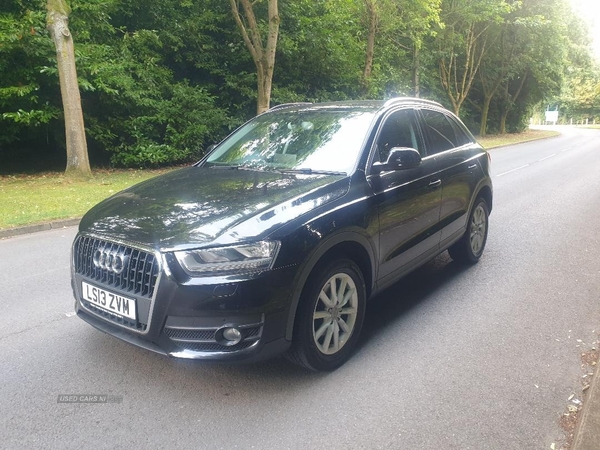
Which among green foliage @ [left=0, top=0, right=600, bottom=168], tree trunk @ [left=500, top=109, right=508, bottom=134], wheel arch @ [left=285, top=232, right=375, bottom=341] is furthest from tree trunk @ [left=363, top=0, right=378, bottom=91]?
tree trunk @ [left=500, top=109, right=508, bottom=134]

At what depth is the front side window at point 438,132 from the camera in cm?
484

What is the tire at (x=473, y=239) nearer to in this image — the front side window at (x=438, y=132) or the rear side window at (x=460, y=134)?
the rear side window at (x=460, y=134)

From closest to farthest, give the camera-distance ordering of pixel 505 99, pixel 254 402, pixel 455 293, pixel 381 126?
1. pixel 254 402
2. pixel 381 126
3. pixel 455 293
4. pixel 505 99

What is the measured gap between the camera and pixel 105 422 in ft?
9.35

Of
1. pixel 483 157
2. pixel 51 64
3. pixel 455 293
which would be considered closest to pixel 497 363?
pixel 455 293

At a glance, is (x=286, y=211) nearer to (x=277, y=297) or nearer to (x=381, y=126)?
(x=277, y=297)

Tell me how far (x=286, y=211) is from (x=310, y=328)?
0.77 meters

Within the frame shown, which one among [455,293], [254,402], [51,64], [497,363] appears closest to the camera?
[254,402]

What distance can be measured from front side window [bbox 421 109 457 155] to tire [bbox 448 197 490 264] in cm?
89

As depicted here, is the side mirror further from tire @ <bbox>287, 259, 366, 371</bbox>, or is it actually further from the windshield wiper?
tire @ <bbox>287, 259, 366, 371</bbox>

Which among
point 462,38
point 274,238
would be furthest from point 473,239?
point 462,38

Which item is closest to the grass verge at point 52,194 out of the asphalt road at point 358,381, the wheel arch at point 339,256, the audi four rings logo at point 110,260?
the asphalt road at point 358,381

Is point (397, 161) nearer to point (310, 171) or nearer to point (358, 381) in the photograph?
point (310, 171)

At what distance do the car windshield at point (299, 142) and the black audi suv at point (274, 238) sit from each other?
0.05 feet
